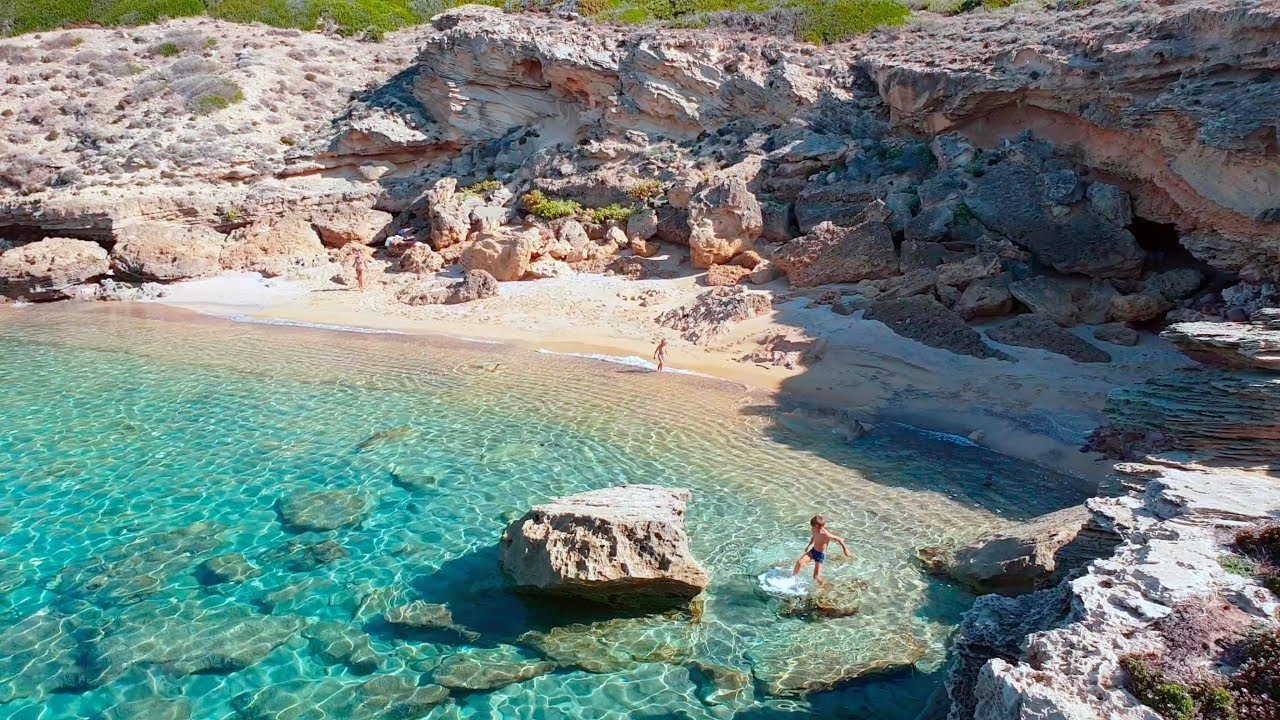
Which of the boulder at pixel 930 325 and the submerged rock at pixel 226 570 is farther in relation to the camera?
the boulder at pixel 930 325

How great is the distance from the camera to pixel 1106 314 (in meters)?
14.1

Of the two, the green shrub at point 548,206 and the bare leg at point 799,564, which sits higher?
the green shrub at point 548,206

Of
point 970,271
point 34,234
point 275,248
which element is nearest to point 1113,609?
point 970,271

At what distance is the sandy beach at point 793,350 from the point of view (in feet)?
38.4

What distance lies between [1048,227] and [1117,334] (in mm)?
3000

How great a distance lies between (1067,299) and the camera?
14219 mm

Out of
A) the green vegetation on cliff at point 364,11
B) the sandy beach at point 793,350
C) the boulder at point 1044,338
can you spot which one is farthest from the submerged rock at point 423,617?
the green vegetation on cliff at point 364,11

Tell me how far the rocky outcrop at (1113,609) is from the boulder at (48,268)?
24202mm

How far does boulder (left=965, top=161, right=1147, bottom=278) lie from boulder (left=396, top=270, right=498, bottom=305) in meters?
11.2

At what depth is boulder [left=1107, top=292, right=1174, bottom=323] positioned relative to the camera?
13.7 metres

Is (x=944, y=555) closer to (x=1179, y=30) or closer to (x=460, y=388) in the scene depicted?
(x=460, y=388)

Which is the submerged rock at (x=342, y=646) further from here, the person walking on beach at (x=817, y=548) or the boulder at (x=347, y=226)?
the boulder at (x=347, y=226)

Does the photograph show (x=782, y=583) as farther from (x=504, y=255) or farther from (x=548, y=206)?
(x=548, y=206)

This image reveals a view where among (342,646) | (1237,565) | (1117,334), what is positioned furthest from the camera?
(1117,334)
